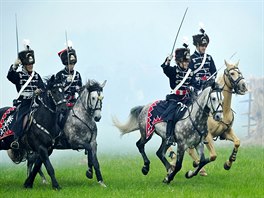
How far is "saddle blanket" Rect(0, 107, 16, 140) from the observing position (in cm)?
1794

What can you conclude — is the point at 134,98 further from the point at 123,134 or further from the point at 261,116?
the point at 123,134

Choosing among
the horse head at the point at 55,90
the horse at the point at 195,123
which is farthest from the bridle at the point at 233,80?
the horse head at the point at 55,90

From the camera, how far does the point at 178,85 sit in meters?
18.4

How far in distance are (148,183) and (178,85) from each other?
8.86 ft

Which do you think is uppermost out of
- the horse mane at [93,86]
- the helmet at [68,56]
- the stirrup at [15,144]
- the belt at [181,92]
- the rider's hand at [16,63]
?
the rider's hand at [16,63]

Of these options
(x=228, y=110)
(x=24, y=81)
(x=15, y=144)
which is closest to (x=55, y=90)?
(x=24, y=81)

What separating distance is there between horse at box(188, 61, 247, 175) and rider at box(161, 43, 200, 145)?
1.19 m

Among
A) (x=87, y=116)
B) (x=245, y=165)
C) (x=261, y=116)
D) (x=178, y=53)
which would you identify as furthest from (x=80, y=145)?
(x=261, y=116)

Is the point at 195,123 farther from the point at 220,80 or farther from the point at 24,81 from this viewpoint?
the point at 24,81

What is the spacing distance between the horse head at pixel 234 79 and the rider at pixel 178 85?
1.18m

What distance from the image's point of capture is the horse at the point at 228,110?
19.0 m

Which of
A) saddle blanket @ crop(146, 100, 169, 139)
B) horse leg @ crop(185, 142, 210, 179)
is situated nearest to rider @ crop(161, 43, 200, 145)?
saddle blanket @ crop(146, 100, 169, 139)

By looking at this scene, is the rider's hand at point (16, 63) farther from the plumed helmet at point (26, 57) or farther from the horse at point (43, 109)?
→ the horse at point (43, 109)

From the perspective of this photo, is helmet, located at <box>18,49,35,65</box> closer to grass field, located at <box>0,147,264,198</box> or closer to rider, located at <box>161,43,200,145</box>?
grass field, located at <box>0,147,264,198</box>
